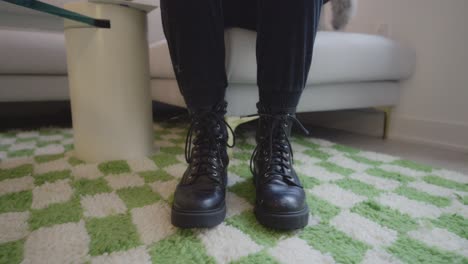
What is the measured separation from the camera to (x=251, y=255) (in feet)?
1.28

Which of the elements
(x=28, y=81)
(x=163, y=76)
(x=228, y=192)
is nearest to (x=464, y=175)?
(x=228, y=192)

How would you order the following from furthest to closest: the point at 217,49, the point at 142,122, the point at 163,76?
the point at 163,76 < the point at 142,122 < the point at 217,49

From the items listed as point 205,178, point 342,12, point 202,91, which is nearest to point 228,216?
point 205,178

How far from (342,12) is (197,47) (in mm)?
802

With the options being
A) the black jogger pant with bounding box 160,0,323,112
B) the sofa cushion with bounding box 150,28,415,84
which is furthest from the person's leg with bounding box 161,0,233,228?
the sofa cushion with bounding box 150,28,415,84

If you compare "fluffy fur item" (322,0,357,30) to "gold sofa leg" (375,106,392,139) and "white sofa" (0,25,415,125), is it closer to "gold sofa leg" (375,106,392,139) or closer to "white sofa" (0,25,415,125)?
"white sofa" (0,25,415,125)

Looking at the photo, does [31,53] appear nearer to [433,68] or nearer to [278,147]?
[278,147]

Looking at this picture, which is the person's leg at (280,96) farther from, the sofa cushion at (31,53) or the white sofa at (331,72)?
the sofa cushion at (31,53)

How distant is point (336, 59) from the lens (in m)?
0.89

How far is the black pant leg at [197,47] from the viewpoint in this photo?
0.48m

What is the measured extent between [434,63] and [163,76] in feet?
3.14

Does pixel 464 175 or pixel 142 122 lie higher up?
pixel 142 122

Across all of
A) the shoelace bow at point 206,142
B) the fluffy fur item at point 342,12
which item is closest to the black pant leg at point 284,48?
the shoelace bow at point 206,142

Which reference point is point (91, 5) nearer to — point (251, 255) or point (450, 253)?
point (251, 255)
